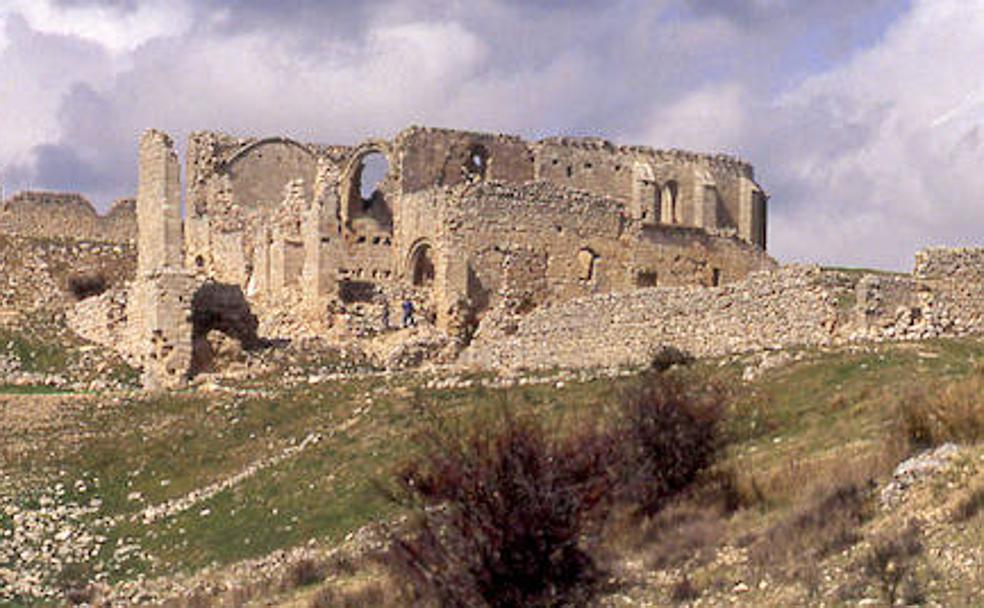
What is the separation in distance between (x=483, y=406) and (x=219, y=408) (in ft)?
20.3

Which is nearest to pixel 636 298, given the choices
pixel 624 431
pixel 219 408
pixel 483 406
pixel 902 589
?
pixel 483 406

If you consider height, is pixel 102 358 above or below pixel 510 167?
below

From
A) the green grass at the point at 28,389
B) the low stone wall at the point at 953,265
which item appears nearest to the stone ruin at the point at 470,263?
the low stone wall at the point at 953,265

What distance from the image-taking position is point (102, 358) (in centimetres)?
3412

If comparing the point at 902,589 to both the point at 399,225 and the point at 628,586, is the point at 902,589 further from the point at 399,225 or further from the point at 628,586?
the point at 399,225

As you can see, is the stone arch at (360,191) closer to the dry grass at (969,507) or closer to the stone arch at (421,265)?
the stone arch at (421,265)

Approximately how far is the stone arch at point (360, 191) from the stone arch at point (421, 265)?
2.26 metres

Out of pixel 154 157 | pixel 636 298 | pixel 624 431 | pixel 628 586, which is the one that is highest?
pixel 154 157

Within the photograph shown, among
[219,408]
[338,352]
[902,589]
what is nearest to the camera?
[902,589]

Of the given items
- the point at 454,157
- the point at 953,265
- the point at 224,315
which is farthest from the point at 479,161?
the point at 953,265

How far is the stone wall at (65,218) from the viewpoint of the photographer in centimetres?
4622

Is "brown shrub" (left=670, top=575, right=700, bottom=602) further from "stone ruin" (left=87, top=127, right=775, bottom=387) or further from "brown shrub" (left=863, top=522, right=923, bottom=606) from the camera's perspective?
"stone ruin" (left=87, top=127, right=775, bottom=387)

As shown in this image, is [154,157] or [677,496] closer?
[677,496]

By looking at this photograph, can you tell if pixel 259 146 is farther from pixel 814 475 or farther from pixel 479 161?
pixel 814 475
